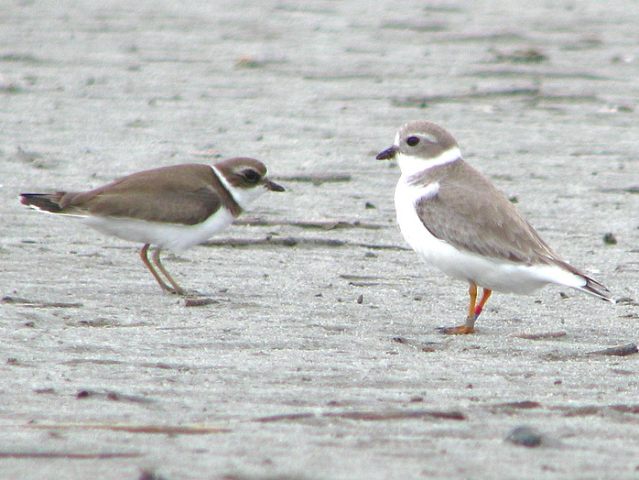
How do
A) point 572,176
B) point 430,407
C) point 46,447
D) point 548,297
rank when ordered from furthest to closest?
point 572,176 < point 548,297 < point 430,407 < point 46,447

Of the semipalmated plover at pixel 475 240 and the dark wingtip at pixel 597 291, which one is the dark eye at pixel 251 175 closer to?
the semipalmated plover at pixel 475 240

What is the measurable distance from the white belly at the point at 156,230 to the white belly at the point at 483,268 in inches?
49.3

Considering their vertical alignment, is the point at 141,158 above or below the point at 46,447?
below

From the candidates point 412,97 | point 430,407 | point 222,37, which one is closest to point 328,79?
point 412,97

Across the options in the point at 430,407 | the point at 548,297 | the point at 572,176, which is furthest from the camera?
the point at 572,176

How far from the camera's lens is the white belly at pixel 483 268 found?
6477 mm

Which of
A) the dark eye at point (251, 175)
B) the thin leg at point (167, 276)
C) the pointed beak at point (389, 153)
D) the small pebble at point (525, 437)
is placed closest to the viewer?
the small pebble at point (525, 437)

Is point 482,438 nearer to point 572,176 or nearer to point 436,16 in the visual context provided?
point 572,176

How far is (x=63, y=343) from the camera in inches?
228

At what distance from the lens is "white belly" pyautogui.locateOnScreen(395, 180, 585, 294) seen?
6.48 meters

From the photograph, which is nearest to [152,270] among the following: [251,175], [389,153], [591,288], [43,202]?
[43,202]

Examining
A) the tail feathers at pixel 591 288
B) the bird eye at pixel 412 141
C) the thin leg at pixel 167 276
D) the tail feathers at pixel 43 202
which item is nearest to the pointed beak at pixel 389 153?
the bird eye at pixel 412 141

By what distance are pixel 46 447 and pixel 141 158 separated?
6.06 m

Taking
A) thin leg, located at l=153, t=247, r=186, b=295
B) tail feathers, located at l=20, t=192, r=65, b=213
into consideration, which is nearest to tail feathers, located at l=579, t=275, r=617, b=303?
thin leg, located at l=153, t=247, r=186, b=295
